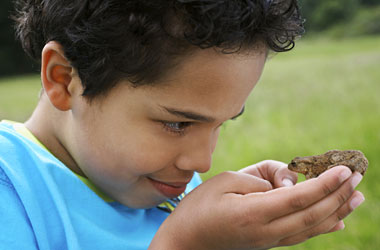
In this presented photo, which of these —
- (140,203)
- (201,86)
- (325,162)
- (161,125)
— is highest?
(201,86)

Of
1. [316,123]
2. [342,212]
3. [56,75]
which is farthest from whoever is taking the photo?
[316,123]

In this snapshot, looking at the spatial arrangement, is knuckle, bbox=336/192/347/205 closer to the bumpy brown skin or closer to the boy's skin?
the boy's skin

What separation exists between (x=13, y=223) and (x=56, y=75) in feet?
1.68

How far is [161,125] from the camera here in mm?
1406

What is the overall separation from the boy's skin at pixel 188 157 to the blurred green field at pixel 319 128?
3.06 ft

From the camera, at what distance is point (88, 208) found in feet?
5.06

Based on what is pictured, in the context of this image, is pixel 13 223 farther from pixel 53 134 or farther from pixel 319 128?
pixel 319 128

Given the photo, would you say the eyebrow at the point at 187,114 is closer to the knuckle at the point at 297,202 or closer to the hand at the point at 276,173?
the knuckle at the point at 297,202

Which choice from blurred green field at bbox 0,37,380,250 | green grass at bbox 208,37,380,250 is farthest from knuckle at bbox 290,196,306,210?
green grass at bbox 208,37,380,250

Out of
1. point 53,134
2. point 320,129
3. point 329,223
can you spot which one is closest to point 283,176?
point 329,223

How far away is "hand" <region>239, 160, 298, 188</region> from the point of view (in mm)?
1672

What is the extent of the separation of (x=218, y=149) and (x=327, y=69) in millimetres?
5121

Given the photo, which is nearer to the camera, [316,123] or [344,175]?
[344,175]

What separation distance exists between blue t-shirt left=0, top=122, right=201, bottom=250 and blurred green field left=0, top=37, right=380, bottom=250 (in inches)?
38.6
